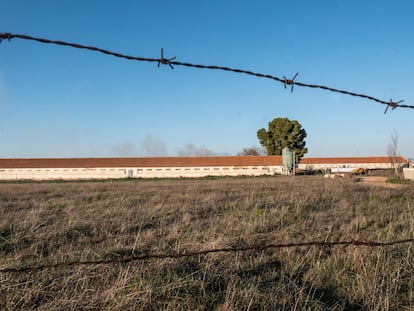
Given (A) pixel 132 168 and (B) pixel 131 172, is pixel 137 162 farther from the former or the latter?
(B) pixel 131 172

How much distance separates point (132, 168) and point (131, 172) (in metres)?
0.63

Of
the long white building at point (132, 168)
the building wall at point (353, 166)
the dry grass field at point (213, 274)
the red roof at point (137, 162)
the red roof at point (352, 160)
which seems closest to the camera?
the dry grass field at point (213, 274)

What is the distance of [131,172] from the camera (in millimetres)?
52906

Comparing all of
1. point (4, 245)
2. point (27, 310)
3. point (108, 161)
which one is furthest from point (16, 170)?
point (27, 310)

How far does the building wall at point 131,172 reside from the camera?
169 ft

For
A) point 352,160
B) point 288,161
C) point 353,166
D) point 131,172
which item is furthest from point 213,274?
point 352,160

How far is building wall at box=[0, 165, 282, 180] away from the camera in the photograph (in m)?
51.4

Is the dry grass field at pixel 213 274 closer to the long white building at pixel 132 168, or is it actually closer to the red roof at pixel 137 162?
the long white building at pixel 132 168

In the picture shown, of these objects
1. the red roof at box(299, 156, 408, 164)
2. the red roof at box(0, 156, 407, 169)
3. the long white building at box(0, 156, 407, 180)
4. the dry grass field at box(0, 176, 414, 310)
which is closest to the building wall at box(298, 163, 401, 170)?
the red roof at box(299, 156, 408, 164)

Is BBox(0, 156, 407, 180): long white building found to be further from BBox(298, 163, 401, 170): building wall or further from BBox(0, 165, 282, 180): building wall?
A: BBox(298, 163, 401, 170): building wall

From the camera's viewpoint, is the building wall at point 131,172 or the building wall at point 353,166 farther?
the building wall at point 353,166

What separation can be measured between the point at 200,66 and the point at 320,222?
542cm

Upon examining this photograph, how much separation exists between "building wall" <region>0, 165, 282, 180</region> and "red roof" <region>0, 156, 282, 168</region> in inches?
27.6

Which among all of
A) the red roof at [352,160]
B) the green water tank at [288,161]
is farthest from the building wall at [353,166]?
the green water tank at [288,161]
